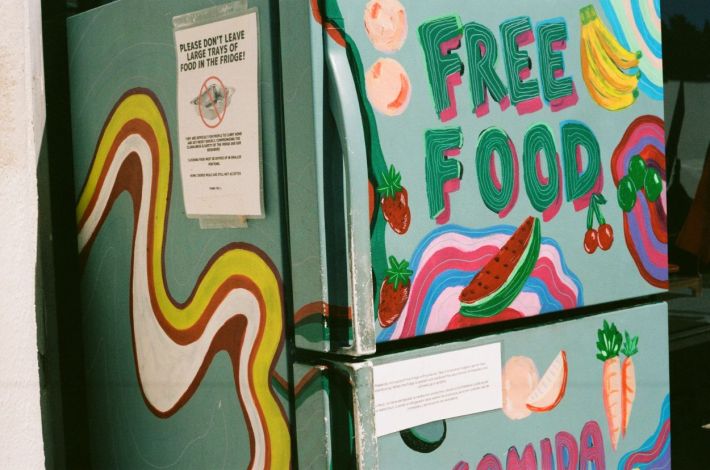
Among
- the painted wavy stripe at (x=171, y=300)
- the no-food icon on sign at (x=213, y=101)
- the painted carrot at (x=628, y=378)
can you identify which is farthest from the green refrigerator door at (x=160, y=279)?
the painted carrot at (x=628, y=378)

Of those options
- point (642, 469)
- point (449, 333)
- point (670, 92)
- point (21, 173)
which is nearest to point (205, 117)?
point (21, 173)

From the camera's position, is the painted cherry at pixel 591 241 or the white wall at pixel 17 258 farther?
the painted cherry at pixel 591 241

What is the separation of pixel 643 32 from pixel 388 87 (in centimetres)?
101

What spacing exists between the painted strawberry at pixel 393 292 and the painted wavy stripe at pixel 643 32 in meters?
1.02

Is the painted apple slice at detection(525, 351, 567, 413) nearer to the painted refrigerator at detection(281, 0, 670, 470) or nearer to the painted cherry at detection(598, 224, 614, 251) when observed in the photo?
the painted refrigerator at detection(281, 0, 670, 470)

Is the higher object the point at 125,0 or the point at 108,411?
the point at 125,0

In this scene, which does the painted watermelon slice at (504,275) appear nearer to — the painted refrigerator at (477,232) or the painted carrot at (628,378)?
the painted refrigerator at (477,232)

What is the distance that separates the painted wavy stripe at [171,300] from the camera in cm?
224

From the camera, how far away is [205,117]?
2.34 metres

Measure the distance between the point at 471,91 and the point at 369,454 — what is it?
875 millimetres

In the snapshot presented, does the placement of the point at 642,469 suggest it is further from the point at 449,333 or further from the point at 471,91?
the point at 471,91

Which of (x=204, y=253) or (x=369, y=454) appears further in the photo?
(x=204, y=253)

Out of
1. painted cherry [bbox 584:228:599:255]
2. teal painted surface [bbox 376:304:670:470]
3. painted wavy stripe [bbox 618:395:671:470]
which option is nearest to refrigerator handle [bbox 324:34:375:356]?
teal painted surface [bbox 376:304:670:470]

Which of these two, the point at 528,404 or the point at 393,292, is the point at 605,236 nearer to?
the point at 528,404
